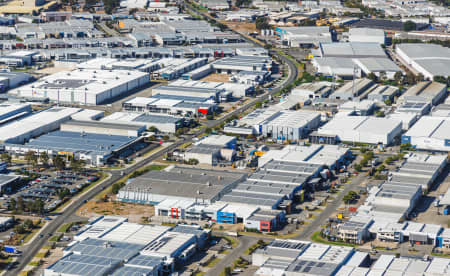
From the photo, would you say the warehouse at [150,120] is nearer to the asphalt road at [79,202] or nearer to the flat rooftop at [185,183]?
the asphalt road at [79,202]

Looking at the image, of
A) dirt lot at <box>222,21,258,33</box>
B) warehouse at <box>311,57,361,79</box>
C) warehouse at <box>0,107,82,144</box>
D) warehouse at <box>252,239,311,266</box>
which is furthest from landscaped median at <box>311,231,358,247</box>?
dirt lot at <box>222,21,258,33</box>

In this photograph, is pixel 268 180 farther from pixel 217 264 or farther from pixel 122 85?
pixel 122 85

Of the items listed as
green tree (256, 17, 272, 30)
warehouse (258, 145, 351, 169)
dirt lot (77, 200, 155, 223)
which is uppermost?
green tree (256, 17, 272, 30)

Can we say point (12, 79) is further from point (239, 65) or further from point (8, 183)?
point (8, 183)

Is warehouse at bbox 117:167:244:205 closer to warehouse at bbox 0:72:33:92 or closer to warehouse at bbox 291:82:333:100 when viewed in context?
warehouse at bbox 291:82:333:100

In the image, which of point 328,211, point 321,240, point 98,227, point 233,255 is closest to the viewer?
point 233,255


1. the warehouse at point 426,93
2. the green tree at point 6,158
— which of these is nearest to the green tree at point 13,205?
the green tree at point 6,158

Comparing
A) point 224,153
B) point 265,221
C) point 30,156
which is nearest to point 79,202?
point 30,156
